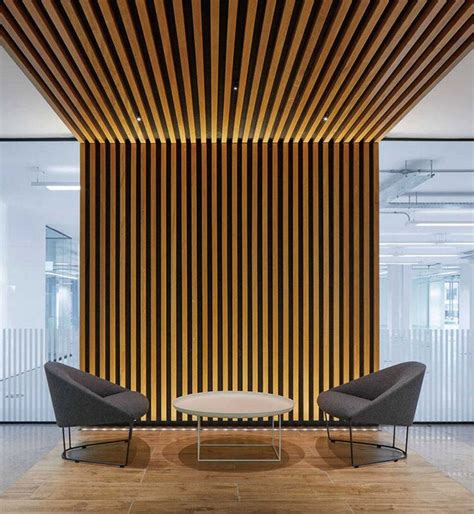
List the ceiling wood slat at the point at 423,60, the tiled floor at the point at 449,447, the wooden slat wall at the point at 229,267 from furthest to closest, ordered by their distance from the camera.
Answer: the wooden slat wall at the point at 229,267 < the tiled floor at the point at 449,447 < the ceiling wood slat at the point at 423,60

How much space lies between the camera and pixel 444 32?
11.2ft

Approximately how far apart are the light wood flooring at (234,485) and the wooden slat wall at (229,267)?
3.30 ft

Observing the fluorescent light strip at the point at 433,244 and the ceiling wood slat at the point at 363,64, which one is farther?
the fluorescent light strip at the point at 433,244

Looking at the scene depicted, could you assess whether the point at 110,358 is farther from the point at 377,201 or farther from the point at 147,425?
the point at 377,201

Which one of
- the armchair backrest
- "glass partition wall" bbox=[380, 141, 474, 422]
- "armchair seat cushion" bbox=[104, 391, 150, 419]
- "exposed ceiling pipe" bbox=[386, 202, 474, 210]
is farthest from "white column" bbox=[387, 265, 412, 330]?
the armchair backrest

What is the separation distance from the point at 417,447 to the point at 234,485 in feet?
6.82

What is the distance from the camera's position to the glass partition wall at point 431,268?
19.1 ft

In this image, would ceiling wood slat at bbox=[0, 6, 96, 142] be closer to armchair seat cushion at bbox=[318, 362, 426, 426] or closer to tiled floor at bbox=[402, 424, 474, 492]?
armchair seat cushion at bbox=[318, 362, 426, 426]

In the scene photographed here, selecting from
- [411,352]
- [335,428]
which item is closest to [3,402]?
[335,428]

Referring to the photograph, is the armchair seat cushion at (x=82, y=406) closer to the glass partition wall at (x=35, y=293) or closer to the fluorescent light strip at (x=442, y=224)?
the glass partition wall at (x=35, y=293)

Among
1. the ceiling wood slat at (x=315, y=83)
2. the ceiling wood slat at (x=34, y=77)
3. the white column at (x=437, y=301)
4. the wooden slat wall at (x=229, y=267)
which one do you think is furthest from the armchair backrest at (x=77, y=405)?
the white column at (x=437, y=301)

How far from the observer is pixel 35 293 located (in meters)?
5.82

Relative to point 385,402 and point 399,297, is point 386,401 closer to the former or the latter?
point 385,402

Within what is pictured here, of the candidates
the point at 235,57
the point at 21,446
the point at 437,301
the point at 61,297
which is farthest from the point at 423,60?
the point at 21,446
